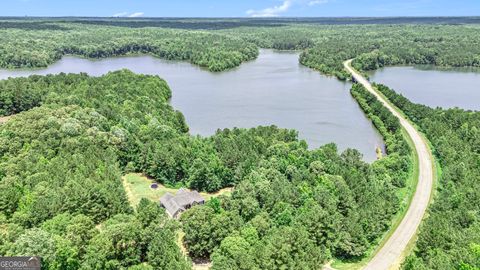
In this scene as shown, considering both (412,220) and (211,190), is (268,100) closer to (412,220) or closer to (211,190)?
(211,190)

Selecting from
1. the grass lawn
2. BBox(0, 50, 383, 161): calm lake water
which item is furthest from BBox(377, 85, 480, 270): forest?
the grass lawn

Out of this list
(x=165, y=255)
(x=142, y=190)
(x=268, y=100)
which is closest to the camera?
(x=165, y=255)

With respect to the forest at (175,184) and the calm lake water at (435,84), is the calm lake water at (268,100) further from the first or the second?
the calm lake water at (435,84)

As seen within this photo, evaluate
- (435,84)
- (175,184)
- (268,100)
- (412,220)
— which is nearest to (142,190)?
(175,184)

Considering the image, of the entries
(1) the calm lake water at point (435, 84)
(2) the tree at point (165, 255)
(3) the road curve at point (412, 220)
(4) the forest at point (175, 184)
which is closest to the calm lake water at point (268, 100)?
(3) the road curve at point (412, 220)

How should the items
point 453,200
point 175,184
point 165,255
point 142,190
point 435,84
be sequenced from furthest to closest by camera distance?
point 435,84
point 175,184
point 142,190
point 453,200
point 165,255

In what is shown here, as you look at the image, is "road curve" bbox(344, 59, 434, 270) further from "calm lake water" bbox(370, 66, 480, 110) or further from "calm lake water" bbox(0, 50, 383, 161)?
"calm lake water" bbox(370, 66, 480, 110)
